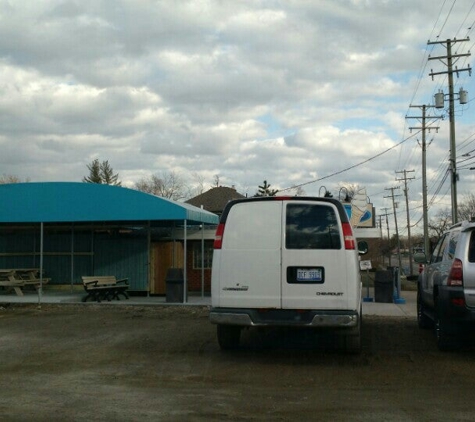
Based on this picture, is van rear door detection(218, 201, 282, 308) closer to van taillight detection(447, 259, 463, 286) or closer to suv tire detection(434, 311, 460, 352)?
van taillight detection(447, 259, 463, 286)

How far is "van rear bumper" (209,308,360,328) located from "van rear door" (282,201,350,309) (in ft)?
0.33

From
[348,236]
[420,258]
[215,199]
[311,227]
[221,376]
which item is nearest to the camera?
[221,376]

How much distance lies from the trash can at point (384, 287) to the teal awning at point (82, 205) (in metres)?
5.90

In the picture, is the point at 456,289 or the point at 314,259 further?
the point at 456,289

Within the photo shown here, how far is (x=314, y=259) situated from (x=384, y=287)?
11507 millimetres

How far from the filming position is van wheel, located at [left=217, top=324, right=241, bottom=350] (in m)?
10.0

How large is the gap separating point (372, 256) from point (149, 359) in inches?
3598

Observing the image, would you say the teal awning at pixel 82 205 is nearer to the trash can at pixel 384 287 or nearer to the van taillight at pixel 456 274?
the trash can at pixel 384 287

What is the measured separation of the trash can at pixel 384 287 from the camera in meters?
19.8

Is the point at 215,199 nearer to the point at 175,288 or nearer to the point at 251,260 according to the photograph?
the point at 175,288

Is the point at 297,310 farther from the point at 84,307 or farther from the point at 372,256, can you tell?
the point at 372,256

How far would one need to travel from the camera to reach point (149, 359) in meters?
9.69

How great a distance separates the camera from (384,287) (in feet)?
64.7

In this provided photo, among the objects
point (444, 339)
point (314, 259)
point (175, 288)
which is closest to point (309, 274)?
point (314, 259)
